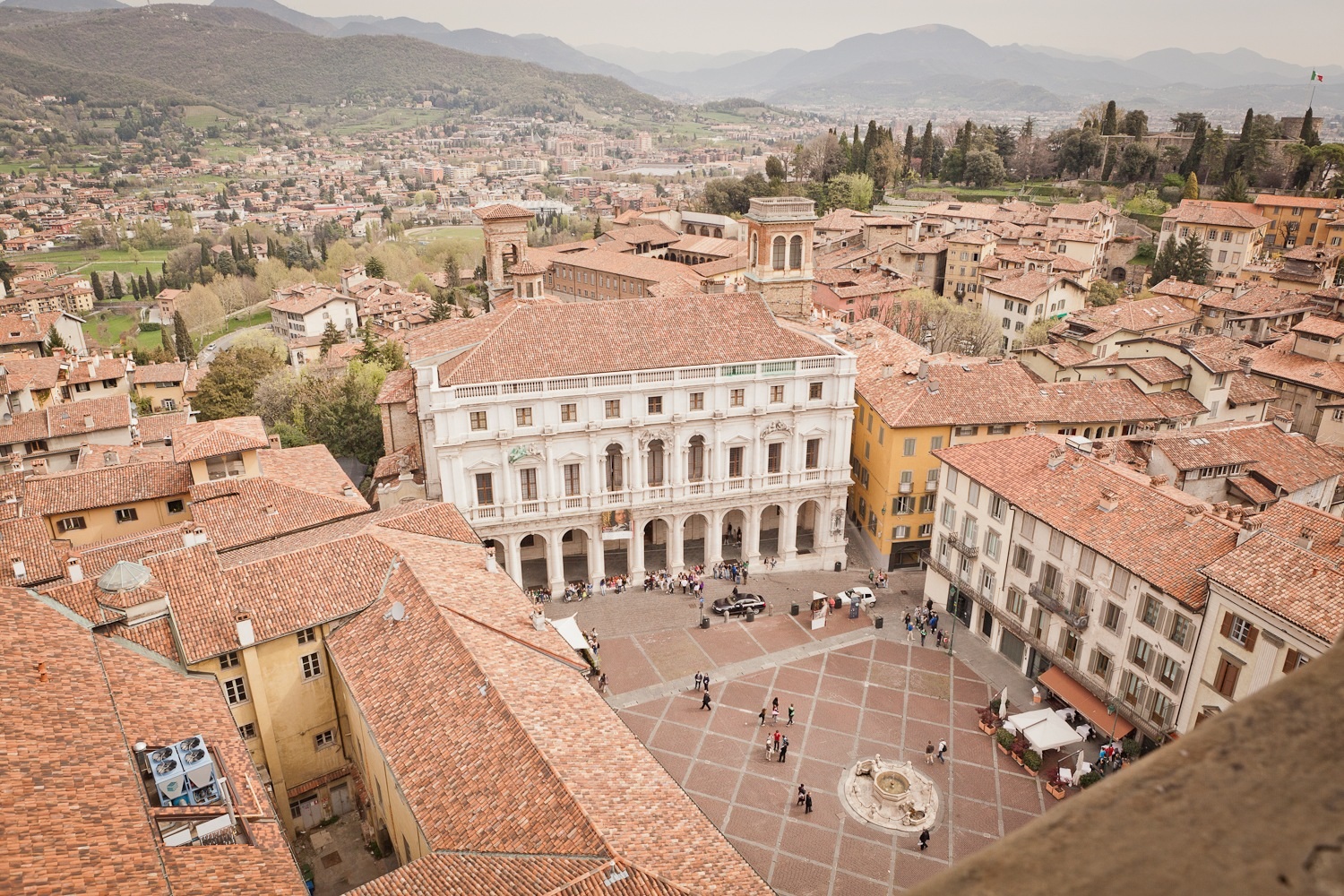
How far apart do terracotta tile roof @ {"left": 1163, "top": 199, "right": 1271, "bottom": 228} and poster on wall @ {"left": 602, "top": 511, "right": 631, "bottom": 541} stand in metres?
84.5

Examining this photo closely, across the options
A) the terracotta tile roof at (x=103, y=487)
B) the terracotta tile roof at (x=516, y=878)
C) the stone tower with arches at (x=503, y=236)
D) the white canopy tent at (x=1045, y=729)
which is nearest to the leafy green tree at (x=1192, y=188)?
the stone tower with arches at (x=503, y=236)

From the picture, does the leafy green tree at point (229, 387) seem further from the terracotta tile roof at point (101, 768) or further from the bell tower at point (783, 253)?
the terracotta tile roof at point (101, 768)

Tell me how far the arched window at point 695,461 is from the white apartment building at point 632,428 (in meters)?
0.07

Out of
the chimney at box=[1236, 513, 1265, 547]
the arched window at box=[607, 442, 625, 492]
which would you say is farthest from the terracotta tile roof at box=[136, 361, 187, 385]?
the chimney at box=[1236, 513, 1265, 547]

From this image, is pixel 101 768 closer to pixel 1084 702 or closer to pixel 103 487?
pixel 103 487

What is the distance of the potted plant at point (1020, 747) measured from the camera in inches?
1380

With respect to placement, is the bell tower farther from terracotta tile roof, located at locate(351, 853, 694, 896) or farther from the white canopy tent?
terracotta tile roof, located at locate(351, 853, 694, 896)

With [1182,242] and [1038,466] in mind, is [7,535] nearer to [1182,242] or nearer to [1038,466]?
[1038,466]

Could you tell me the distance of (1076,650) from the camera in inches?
1449

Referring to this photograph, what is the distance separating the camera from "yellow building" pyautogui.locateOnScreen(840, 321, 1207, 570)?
49.3 meters

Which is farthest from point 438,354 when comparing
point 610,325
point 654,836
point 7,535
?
point 654,836

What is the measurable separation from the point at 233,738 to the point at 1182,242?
107 meters

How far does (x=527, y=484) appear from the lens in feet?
154

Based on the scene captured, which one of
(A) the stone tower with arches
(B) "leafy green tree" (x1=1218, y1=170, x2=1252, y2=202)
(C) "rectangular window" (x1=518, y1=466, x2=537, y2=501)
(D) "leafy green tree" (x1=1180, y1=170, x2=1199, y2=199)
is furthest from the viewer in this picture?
(D) "leafy green tree" (x1=1180, y1=170, x2=1199, y2=199)
